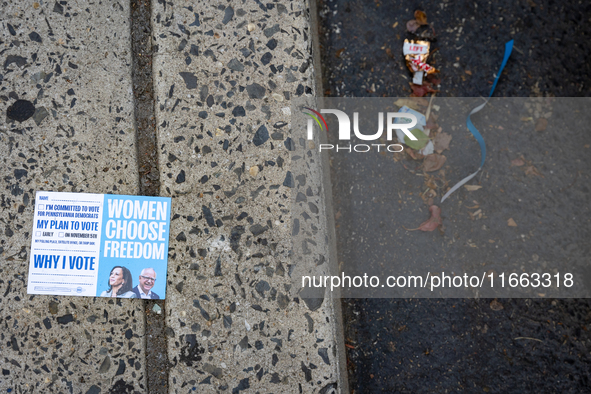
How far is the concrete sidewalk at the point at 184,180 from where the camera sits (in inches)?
60.9

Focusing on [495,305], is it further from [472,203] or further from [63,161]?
[63,161]

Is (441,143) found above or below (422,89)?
below

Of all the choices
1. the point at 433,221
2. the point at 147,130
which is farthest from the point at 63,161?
the point at 433,221

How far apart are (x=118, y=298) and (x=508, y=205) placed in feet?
6.34

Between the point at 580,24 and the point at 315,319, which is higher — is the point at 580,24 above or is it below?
above

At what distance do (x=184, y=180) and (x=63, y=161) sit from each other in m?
0.56

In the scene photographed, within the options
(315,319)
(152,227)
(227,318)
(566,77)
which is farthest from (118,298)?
(566,77)

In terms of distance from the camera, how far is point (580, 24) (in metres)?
1.82

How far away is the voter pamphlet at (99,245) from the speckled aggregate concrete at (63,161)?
0.15 ft

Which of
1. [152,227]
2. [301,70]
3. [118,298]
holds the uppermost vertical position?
[301,70]

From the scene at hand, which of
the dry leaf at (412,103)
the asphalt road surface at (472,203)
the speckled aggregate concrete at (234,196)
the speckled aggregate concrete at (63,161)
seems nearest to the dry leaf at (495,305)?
the asphalt road surface at (472,203)

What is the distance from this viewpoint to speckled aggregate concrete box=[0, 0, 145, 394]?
155cm

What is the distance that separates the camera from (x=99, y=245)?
157cm

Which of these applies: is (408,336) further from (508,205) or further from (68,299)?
(68,299)
